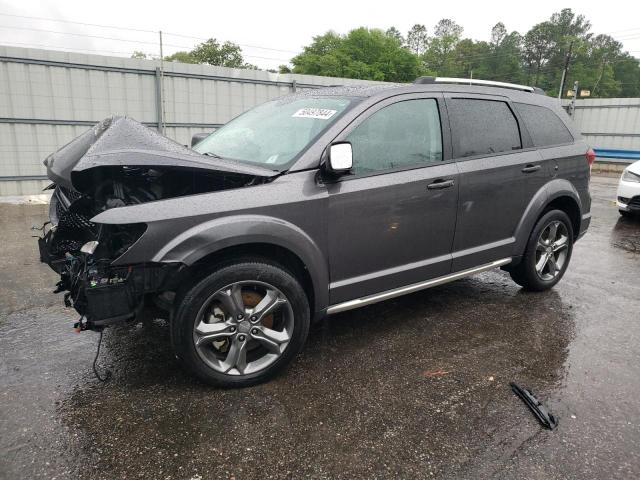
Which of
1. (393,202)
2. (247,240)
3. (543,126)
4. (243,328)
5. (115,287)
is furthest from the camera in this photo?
(543,126)

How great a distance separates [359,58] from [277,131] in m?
63.5

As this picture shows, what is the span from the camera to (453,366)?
3.11 m

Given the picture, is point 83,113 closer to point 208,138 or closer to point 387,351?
point 208,138

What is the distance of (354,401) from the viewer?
2686mm

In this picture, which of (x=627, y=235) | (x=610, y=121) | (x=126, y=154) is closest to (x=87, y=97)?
(x=126, y=154)

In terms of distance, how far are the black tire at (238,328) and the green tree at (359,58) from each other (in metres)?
58.4

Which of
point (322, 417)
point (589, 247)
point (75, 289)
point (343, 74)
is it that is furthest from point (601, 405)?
point (343, 74)

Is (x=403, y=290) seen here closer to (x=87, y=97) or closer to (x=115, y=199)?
(x=115, y=199)

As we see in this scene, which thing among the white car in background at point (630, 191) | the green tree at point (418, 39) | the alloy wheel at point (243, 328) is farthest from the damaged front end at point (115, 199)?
the green tree at point (418, 39)

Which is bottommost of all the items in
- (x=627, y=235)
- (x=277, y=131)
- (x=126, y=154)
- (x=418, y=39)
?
(x=627, y=235)

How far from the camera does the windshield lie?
3033mm

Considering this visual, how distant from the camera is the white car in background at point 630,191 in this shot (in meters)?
7.60

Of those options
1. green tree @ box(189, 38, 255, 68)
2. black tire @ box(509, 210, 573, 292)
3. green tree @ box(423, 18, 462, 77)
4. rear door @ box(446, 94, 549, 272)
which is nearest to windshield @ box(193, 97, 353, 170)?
rear door @ box(446, 94, 549, 272)

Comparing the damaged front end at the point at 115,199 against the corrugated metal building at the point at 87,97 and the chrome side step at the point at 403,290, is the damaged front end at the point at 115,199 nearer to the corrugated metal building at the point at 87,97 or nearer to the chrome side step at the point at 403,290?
the chrome side step at the point at 403,290
